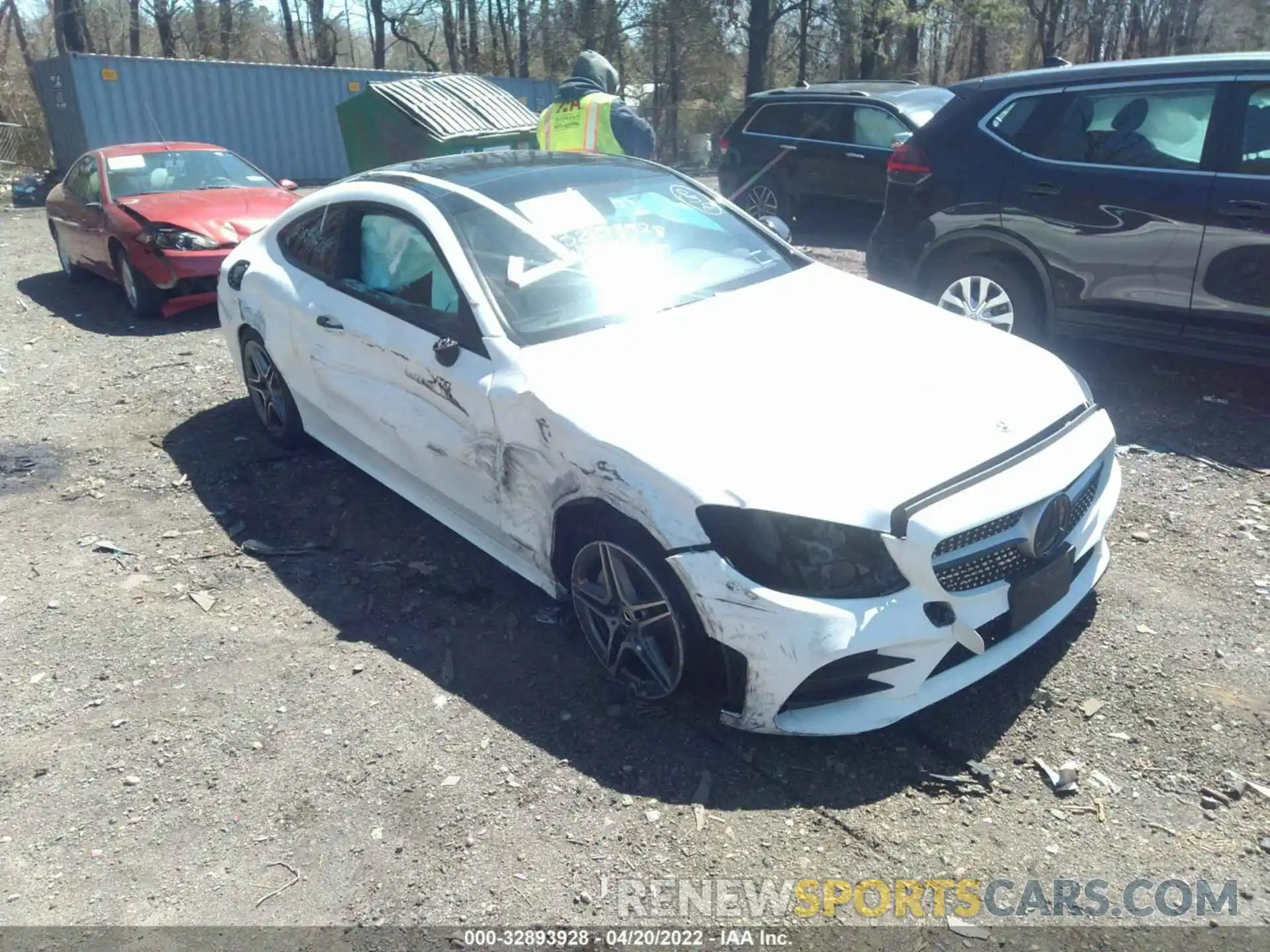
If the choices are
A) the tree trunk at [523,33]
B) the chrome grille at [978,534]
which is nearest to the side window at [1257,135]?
the chrome grille at [978,534]

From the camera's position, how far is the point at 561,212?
436 centimetres

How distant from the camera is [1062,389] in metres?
3.71

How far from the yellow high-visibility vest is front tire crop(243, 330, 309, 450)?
2.82 metres

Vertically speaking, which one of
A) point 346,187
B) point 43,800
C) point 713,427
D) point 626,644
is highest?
point 346,187

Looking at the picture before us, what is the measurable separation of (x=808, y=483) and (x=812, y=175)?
9.03 metres

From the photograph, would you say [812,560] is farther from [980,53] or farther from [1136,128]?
[980,53]

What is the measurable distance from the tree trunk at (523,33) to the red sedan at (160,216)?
22.6 m

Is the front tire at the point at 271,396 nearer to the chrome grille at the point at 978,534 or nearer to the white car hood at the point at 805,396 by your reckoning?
the white car hood at the point at 805,396

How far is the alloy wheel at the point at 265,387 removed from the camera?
5.57 m

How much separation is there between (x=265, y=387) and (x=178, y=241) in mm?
3695

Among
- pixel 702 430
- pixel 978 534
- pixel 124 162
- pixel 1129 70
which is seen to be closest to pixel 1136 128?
pixel 1129 70

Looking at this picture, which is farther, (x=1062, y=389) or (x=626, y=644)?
(x=1062, y=389)

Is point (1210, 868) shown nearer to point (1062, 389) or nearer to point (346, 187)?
point (1062, 389)

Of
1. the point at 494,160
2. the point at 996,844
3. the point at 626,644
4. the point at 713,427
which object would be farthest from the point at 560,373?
the point at 996,844
